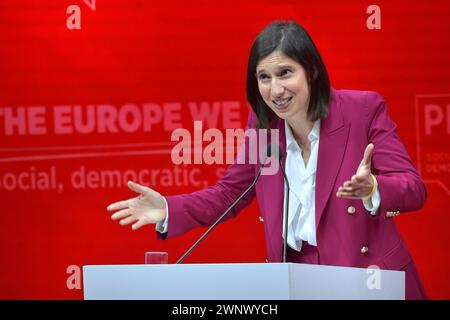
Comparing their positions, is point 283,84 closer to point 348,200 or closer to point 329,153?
point 329,153

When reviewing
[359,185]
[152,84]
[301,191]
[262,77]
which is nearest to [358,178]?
[359,185]

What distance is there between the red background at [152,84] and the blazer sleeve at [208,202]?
1014 millimetres

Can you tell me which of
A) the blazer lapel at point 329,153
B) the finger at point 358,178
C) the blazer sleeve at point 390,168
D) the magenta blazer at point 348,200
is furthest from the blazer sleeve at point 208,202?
the finger at point 358,178

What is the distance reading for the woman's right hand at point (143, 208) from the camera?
2422mm

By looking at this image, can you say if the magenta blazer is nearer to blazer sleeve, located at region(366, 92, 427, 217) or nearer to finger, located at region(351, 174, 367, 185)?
blazer sleeve, located at region(366, 92, 427, 217)

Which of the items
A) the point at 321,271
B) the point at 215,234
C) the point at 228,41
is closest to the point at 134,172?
the point at 215,234

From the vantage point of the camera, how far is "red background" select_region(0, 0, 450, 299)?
3746 mm

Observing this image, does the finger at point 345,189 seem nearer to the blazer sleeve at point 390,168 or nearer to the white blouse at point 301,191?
the blazer sleeve at point 390,168

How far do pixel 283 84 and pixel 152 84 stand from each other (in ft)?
4.42

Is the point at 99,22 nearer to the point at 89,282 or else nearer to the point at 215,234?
the point at 215,234

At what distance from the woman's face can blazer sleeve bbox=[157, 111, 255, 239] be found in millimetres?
201

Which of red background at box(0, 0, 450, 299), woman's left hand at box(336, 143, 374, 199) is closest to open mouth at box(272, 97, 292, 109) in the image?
woman's left hand at box(336, 143, 374, 199)

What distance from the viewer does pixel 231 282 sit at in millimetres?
1877

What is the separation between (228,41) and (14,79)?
38.2 inches
